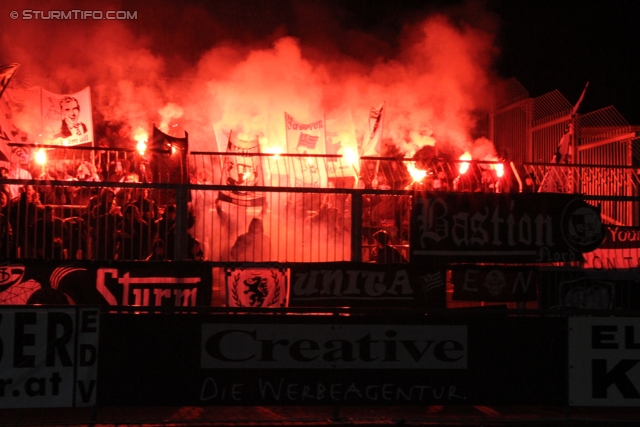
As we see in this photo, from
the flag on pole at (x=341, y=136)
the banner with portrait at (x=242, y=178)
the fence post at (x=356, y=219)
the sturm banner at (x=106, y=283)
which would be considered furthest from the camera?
the flag on pole at (x=341, y=136)

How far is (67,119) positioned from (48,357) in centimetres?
971

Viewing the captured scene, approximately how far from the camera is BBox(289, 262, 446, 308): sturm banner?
828 cm

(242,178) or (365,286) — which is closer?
(365,286)

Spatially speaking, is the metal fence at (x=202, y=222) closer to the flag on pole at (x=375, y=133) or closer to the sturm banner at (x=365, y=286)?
the sturm banner at (x=365, y=286)

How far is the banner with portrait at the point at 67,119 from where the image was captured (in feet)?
52.1

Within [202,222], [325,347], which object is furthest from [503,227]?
[202,222]

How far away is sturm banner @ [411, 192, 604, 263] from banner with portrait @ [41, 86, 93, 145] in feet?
→ 30.2

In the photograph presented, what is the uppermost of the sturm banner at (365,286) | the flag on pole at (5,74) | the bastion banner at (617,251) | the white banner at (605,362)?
the flag on pole at (5,74)

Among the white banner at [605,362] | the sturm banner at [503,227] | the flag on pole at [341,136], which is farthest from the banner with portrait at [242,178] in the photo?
the flag on pole at [341,136]

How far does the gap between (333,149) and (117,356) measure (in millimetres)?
9229

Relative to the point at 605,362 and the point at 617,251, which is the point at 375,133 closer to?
the point at 617,251

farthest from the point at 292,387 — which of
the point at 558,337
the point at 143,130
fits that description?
the point at 143,130

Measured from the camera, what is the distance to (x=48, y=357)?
23.2ft

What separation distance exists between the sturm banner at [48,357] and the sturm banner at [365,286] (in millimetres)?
2089
